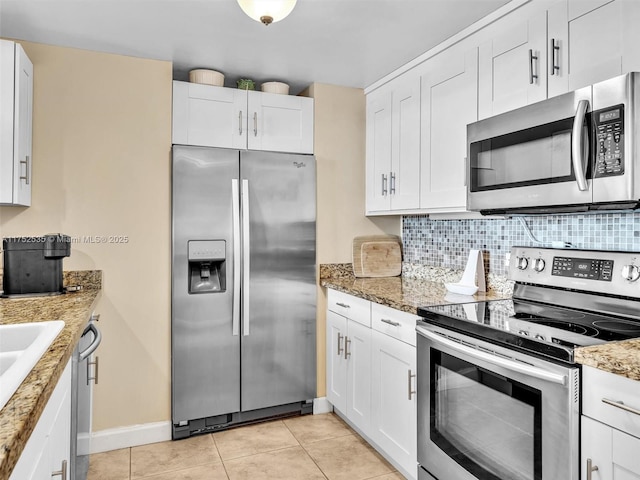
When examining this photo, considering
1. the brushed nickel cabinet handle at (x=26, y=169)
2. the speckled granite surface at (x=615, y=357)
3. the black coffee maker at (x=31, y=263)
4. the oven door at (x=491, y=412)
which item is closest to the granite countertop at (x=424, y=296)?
the speckled granite surface at (x=615, y=357)

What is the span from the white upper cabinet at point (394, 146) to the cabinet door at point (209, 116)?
885 millimetres

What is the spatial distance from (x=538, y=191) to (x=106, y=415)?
2549 millimetres

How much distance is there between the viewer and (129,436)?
8.54ft

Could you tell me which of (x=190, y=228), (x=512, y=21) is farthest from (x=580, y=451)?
(x=190, y=228)

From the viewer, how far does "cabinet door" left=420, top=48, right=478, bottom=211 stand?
223 cm

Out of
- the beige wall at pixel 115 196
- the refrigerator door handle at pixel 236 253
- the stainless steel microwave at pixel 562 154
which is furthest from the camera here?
the refrigerator door handle at pixel 236 253

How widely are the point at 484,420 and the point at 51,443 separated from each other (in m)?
1.36

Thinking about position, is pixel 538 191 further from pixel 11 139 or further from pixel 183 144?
pixel 11 139

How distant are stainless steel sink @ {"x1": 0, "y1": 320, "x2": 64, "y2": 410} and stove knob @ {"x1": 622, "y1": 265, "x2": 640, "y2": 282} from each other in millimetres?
1942

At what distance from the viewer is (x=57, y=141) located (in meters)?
2.47

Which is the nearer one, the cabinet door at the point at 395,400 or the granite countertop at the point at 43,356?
the granite countertop at the point at 43,356

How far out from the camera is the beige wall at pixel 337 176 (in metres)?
3.06

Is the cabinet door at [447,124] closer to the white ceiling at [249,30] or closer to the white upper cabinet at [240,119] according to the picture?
the white ceiling at [249,30]

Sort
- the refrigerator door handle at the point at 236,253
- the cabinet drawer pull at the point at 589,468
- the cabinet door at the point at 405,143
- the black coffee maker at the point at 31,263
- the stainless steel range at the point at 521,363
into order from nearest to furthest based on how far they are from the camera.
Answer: the cabinet drawer pull at the point at 589,468 → the stainless steel range at the point at 521,363 → the black coffee maker at the point at 31,263 → the cabinet door at the point at 405,143 → the refrigerator door handle at the point at 236,253
